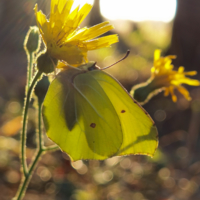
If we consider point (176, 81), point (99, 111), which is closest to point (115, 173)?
point (176, 81)

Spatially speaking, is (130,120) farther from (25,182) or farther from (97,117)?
(25,182)

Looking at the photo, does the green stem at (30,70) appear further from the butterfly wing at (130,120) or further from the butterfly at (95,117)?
the butterfly wing at (130,120)

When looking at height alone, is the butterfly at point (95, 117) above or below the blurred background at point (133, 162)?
above

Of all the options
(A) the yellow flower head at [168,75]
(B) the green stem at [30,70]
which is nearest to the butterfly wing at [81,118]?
(B) the green stem at [30,70]

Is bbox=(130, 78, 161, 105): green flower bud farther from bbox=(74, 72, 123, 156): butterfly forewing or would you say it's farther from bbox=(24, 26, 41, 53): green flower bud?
bbox=(24, 26, 41, 53): green flower bud

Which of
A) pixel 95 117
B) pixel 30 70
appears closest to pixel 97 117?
pixel 95 117

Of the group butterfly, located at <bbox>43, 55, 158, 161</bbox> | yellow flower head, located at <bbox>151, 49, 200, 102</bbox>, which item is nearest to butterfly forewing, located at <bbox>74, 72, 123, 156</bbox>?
butterfly, located at <bbox>43, 55, 158, 161</bbox>
